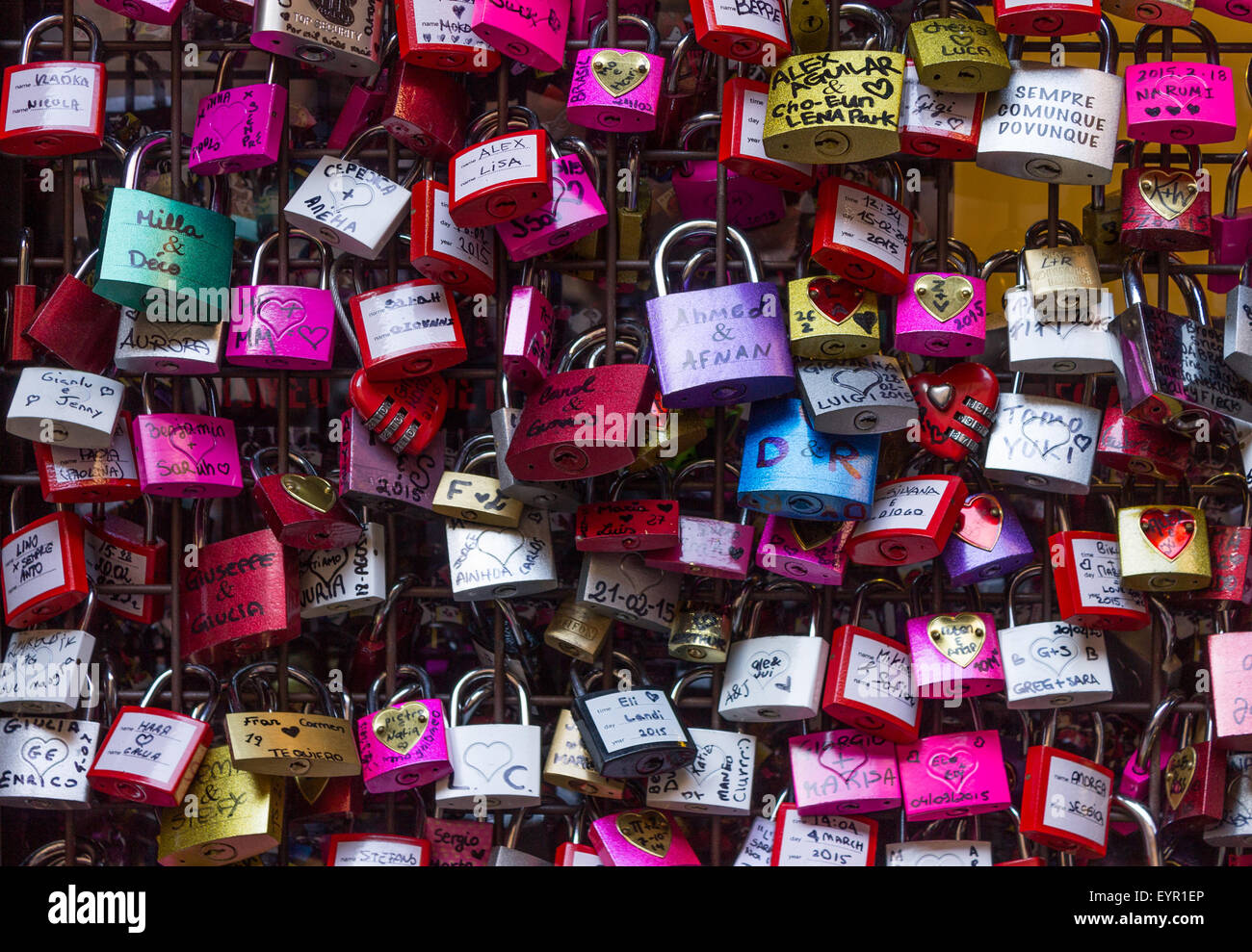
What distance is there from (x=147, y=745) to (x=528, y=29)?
1154 millimetres

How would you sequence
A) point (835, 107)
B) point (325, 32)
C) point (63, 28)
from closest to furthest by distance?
1. point (835, 107)
2. point (325, 32)
3. point (63, 28)

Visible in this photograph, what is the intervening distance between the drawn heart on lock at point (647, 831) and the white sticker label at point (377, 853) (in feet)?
1.01

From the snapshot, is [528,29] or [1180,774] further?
[1180,774]

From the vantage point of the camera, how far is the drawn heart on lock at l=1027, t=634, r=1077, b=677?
1.61 metres

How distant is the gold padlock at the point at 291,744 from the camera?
158 centimetres

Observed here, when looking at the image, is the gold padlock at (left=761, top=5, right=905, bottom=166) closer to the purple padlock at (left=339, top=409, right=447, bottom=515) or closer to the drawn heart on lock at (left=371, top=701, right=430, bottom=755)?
the purple padlock at (left=339, top=409, right=447, bottom=515)

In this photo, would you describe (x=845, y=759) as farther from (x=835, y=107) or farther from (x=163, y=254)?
(x=163, y=254)

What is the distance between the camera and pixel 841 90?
148 centimetres

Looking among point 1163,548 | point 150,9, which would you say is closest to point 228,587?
point 150,9

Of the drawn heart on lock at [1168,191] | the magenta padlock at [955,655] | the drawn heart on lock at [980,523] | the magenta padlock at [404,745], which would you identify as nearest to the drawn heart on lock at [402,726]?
the magenta padlock at [404,745]

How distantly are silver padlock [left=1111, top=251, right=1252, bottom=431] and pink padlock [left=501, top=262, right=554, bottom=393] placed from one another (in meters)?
0.81

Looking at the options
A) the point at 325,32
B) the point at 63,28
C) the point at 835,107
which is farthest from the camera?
the point at 63,28

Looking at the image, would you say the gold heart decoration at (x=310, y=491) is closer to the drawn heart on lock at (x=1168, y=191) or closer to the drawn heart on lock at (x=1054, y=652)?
the drawn heart on lock at (x=1054, y=652)

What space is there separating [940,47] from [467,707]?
3.82 ft
